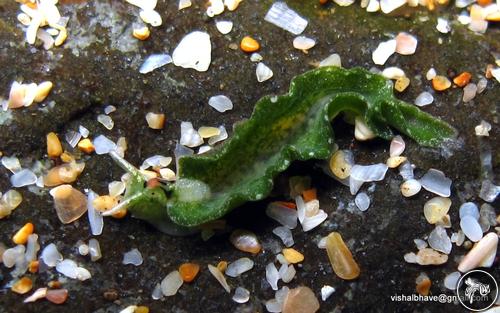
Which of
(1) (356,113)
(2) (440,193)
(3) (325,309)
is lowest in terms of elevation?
(3) (325,309)

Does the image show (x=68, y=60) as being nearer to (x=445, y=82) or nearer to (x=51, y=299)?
(x=51, y=299)

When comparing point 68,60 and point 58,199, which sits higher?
point 68,60

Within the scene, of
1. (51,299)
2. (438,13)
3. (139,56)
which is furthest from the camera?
(438,13)

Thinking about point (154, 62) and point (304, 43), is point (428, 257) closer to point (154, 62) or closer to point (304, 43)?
point (304, 43)

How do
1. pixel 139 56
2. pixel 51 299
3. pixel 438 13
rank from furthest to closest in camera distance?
1. pixel 438 13
2. pixel 139 56
3. pixel 51 299

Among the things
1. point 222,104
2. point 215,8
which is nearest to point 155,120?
point 222,104

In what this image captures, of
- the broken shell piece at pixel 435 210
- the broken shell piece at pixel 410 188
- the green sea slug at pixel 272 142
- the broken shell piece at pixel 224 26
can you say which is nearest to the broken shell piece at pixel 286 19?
the broken shell piece at pixel 224 26

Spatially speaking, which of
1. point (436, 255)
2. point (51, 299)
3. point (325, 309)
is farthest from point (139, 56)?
point (436, 255)
